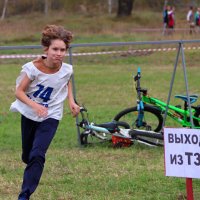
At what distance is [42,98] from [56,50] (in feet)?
1.54

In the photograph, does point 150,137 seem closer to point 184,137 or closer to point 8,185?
point 8,185

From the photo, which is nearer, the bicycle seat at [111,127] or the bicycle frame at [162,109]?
the bicycle seat at [111,127]

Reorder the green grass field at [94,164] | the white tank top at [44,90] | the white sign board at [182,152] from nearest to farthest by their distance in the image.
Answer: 1. the white sign board at [182,152]
2. the white tank top at [44,90]
3. the green grass field at [94,164]

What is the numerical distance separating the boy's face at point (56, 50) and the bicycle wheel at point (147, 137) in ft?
11.2

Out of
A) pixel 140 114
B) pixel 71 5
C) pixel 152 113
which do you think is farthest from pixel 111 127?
pixel 71 5

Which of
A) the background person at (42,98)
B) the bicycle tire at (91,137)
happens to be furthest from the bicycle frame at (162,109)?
the background person at (42,98)

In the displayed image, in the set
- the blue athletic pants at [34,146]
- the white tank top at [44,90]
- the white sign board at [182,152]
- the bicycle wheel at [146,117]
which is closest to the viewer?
the white sign board at [182,152]

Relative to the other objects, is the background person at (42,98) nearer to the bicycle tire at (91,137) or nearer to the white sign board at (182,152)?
the white sign board at (182,152)

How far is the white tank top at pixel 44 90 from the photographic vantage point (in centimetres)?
612

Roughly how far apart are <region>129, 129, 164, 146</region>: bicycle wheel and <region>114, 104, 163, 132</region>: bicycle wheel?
28.3 inches

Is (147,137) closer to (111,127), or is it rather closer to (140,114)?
(111,127)

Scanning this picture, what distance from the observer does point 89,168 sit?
7898mm

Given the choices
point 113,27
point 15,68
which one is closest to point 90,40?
point 113,27

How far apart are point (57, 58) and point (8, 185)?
1756 millimetres
